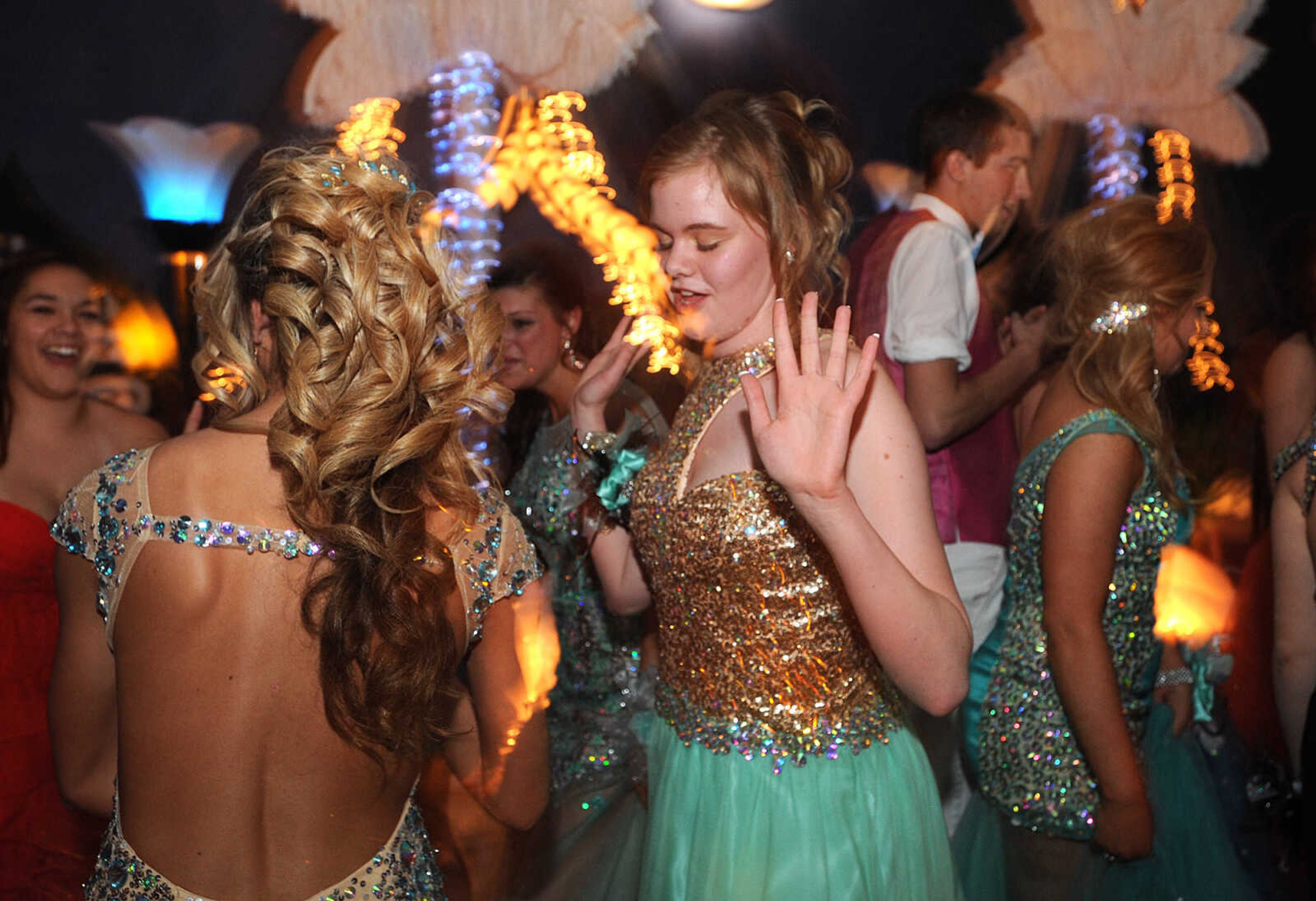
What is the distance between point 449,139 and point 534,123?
5.1 inches

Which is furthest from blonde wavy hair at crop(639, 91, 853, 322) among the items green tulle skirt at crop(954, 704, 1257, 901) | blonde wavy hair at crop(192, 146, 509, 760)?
green tulle skirt at crop(954, 704, 1257, 901)

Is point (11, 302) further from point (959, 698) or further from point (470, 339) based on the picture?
point (959, 698)

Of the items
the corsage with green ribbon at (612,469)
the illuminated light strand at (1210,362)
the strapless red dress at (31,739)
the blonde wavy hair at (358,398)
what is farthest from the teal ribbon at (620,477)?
the illuminated light strand at (1210,362)

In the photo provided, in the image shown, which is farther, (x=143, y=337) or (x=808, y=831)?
(x=143, y=337)

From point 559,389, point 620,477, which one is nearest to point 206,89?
point 559,389

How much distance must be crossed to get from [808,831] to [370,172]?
836 millimetres

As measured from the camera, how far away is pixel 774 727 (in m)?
1.23

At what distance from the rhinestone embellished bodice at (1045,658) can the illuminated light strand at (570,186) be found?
64 cm

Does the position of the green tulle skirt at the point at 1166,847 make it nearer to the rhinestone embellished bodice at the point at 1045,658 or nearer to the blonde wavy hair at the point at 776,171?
the rhinestone embellished bodice at the point at 1045,658

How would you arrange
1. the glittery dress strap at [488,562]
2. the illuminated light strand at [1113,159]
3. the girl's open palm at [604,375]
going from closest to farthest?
1. the glittery dress strap at [488,562]
2. the girl's open palm at [604,375]
3. the illuminated light strand at [1113,159]

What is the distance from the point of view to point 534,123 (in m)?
1.65

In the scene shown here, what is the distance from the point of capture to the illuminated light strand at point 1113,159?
1.87 meters

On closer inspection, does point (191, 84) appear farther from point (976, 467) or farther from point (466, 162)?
point (976, 467)

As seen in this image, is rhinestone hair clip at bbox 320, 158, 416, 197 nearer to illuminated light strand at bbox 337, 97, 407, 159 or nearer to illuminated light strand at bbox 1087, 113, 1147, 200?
illuminated light strand at bbox 337, 97, 407, 159
